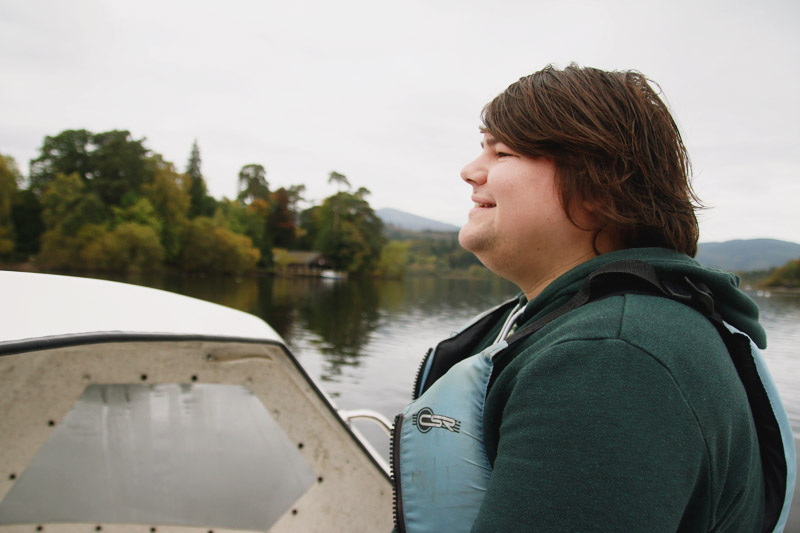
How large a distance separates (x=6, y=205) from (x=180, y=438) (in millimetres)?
53898

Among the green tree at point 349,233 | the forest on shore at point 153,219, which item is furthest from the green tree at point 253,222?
the green tree at point 349,233

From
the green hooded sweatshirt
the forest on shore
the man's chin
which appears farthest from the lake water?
the forest on shore

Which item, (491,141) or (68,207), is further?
(68,207)

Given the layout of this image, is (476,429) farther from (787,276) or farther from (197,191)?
(787,276)

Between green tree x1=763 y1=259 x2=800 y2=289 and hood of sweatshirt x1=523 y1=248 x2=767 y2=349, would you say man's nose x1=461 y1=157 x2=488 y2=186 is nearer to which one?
hood of sweatshirt x1=523 y1=248 x2=767 y2=349

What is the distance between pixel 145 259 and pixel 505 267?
53921 millimetres

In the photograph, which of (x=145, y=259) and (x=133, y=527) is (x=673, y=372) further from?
(x=145, y=259)

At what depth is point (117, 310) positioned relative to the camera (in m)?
2.17

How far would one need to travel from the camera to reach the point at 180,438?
9.15 ft

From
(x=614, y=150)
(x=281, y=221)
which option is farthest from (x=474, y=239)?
(x=281, y=221)

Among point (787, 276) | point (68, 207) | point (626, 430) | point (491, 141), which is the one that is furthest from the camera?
point (787, 276)

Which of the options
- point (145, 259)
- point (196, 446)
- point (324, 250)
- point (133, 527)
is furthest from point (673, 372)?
point (324, 250)

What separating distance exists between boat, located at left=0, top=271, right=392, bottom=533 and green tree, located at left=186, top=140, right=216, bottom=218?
6824 cm

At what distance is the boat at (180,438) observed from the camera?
2.49 m
